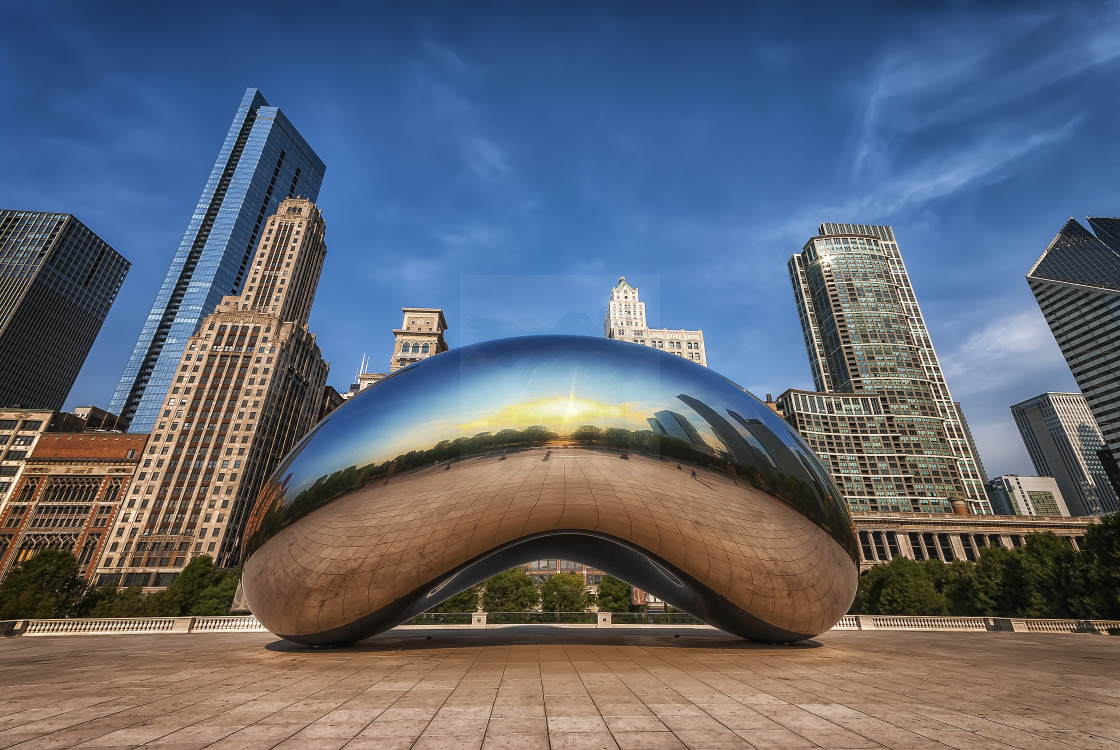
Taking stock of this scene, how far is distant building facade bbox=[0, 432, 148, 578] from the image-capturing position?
8700 cm

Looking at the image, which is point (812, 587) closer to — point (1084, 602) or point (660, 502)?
point (660, 502)

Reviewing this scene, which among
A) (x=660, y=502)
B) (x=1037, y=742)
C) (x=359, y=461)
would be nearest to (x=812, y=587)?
(x=660, y=502)

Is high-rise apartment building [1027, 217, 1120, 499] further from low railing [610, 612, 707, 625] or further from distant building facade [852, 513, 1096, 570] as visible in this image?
low railing [610, 612, 707, 625]

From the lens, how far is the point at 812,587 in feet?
28.6

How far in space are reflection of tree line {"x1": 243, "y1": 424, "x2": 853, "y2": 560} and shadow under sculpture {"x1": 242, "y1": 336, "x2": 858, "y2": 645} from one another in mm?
22

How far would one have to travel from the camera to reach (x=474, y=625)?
2019cm

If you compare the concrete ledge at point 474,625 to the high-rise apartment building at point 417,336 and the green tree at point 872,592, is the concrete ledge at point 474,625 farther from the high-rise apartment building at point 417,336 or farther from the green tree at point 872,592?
the high-rise apartment building at point 417,336

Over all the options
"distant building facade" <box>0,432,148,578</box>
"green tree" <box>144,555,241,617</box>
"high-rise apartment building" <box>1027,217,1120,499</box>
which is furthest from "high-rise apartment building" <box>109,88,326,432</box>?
"high-rise apartment building" <box>1027,217,1120,499</box>

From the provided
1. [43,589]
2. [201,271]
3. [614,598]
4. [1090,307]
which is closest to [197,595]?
[43,589]

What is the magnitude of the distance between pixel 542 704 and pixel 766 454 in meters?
5.32

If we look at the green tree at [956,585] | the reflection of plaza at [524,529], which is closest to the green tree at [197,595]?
the reflection of plaza at [524,529]

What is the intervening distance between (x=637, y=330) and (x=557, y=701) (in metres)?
140

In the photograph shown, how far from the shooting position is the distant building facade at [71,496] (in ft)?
285

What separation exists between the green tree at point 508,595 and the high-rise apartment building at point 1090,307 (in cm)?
17112
